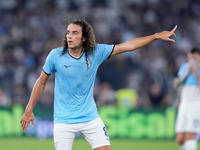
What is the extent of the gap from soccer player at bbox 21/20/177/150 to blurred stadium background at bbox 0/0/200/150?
6.19m

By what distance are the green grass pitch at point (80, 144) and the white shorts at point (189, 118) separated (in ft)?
9.23

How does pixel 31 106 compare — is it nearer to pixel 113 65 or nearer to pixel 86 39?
pixel 86 39

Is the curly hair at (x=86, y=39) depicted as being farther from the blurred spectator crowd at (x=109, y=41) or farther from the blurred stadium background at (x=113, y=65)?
the blurred spectator crowd at (x=109, y=41)

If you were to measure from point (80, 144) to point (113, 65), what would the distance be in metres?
4.07

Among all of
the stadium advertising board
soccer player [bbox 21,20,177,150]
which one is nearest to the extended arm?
soccer player [bbox 21,20,177,150]

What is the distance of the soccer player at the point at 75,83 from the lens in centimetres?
650

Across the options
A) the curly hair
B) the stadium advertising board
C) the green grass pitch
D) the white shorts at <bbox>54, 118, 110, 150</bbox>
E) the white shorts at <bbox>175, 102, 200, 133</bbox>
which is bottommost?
the green grass pitch

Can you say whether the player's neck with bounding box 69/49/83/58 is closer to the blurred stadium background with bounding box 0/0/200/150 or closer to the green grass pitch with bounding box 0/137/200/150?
the green grass pitch with bounding box 0/137/200/150

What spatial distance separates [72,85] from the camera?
6.54 meters

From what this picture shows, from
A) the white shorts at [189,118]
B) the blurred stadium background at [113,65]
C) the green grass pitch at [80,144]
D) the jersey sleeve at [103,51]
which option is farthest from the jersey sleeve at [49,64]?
the blurred stadium background at [113,65]

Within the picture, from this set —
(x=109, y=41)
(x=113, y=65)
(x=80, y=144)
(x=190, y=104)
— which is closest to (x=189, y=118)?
(x=190, y=104)

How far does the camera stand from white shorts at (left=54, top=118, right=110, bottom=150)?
21.5 ft

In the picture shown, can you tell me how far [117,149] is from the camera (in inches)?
487

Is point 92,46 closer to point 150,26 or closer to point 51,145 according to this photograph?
point 51,145
